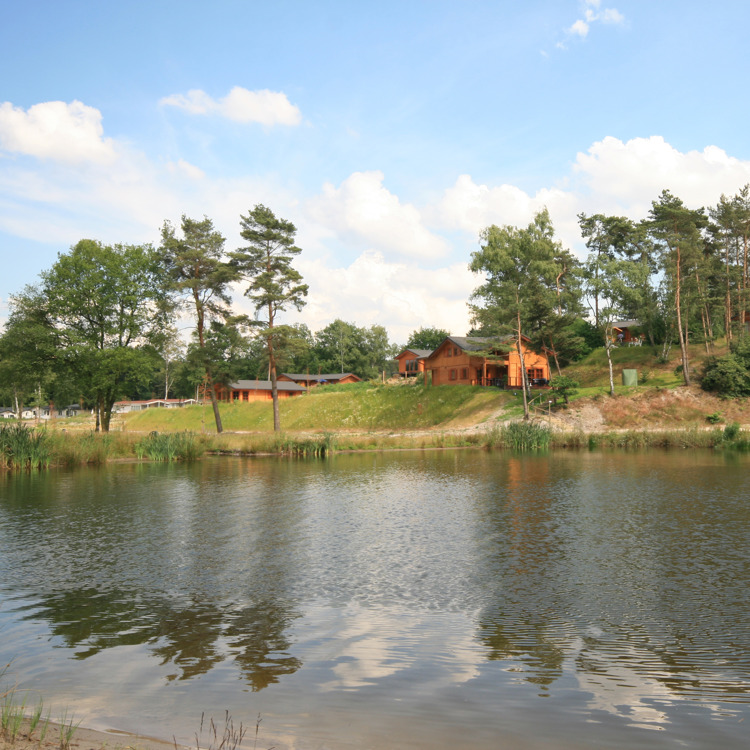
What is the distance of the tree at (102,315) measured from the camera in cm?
4478

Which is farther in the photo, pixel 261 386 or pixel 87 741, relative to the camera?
pixel 261 386

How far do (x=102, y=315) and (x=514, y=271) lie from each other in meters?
40.8

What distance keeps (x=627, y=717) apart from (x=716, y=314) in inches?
2682

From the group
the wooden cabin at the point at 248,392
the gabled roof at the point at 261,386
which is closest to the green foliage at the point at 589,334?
the wooden cabin at the point at 248,392

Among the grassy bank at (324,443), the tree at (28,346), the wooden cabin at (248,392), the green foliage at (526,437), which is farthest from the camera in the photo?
the wooden cabin at (248,392)

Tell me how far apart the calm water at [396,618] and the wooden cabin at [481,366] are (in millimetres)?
47684

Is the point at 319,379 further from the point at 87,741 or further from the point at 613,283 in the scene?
the point at 87,741

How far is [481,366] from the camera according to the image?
227 feet

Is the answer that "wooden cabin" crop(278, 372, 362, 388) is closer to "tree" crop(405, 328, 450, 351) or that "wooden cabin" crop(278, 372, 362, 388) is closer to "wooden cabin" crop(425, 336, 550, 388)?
"tree" crop(405, 328, 450, 351)

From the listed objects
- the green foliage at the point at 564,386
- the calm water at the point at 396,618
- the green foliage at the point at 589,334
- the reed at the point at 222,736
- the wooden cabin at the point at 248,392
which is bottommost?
the calm water at the point at 396,618

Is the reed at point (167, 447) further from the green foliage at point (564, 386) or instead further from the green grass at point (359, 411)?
the green foliage at point (564, 386)

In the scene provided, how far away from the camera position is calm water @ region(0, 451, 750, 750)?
213 inches

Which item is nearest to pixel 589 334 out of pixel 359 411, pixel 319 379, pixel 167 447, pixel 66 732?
pixel 359 411

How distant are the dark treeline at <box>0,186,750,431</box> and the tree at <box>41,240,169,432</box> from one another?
10cm
